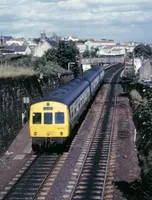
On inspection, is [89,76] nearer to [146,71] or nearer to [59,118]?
[59,118]

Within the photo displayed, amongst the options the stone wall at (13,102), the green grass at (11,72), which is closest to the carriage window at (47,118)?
the stone wall at (13,102)

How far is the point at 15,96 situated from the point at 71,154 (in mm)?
6580

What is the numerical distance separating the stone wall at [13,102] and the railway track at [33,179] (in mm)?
2857

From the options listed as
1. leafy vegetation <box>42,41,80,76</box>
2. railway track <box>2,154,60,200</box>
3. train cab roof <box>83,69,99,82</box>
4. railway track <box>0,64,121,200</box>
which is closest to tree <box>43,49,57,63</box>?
leafy vegetation <box>42,41,80,76</box>

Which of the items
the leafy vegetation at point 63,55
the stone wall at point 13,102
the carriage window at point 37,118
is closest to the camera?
the carriage window at point 37,118

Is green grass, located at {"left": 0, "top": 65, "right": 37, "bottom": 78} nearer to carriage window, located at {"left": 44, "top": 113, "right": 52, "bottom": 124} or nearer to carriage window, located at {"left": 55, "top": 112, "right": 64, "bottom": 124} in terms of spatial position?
carriage window, located at {"left": 44, "top": 113, "right": 52, "bottom": 124}

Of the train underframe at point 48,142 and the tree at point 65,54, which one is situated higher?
the tree at point 65,54

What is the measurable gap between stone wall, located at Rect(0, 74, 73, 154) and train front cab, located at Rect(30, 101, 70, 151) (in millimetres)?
Result: 2323

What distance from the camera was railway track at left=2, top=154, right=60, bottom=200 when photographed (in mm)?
14023

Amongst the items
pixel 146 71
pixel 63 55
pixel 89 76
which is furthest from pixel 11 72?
pixel 146 71

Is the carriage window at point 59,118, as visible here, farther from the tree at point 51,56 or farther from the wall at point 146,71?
the tree at point 51,56

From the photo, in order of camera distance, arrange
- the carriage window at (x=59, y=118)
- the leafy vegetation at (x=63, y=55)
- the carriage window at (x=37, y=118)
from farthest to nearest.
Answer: the leafy vegetation at (x=63, y=55) → the carriage window at (x=37, y=118) → the carriage window at (x=59, y=118)

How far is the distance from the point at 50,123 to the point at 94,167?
10.7ft

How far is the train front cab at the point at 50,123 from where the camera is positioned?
63.0 ft
